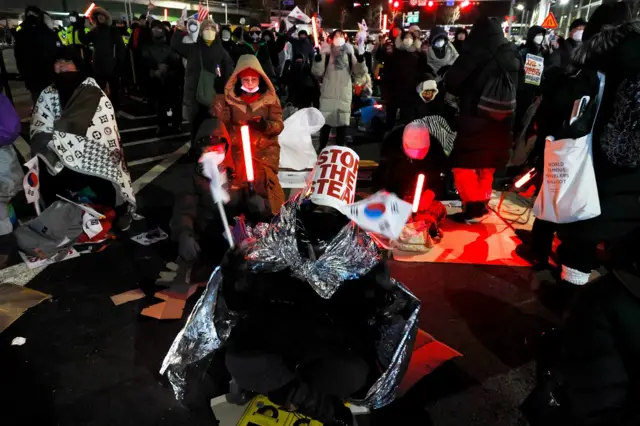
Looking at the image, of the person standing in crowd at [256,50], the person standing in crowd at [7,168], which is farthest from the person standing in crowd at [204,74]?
the person standing in crowd at [7,168]

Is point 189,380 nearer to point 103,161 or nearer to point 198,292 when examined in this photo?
point 198,292

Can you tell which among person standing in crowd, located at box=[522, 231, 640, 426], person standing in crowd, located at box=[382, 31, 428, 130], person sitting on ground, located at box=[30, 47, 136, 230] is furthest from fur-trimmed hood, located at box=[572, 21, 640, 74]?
person standing in crowd, located at box=[382, 31, 428, 130]

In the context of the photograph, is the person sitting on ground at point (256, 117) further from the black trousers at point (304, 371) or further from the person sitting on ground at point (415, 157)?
the black trousers at point (304, 371)

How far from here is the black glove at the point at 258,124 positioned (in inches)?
175

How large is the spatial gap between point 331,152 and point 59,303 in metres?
2.56

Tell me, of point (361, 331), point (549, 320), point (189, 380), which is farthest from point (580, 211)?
point (189, 380)

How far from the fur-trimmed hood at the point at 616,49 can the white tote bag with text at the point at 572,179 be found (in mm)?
111

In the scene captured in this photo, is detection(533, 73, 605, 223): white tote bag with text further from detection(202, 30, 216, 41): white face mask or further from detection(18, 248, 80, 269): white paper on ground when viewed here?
detection(202, 30, 216, 41): white face mask

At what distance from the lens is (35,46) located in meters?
7.70

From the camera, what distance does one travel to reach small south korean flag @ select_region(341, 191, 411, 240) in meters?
1.80

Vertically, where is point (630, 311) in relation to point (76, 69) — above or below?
below

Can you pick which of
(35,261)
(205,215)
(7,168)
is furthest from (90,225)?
(205,215)

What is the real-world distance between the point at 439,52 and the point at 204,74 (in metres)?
3.87

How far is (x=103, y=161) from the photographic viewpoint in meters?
4.38
